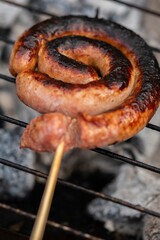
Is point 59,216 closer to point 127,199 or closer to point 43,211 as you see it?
point 127,199

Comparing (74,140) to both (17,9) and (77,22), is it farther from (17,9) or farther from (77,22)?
(17,9)

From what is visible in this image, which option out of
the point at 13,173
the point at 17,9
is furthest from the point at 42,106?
the point at 17,9

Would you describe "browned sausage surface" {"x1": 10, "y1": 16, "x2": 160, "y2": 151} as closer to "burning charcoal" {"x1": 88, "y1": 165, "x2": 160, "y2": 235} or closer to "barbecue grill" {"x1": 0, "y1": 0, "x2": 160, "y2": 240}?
"barbecue grill" {"x1": 0, "y1": 0, "x2": 160, "y2": 240}

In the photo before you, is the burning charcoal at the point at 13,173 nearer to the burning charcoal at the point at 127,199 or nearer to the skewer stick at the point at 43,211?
the burning charcoal at the point at 127,199

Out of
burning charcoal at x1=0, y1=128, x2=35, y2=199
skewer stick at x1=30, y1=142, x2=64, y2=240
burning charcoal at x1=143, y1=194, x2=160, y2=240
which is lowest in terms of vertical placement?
skewer stick at x1=30, y1=142, x2=64, y2=240

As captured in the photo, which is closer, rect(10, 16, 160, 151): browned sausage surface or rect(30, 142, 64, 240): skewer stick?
rect(30, 142, 64, 240): skewer stick

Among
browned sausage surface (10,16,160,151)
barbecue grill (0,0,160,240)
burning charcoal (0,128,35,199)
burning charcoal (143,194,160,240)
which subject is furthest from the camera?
burning charcoal (0,128,35,199)

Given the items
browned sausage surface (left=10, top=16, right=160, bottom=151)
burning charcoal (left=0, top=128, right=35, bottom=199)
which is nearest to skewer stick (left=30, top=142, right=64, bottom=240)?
browned sausage surface (left=10, top=16, right=160, bottom=151)

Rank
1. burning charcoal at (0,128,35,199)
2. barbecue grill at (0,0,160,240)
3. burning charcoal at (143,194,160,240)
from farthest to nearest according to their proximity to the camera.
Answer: burning charcoal at (0,128,35,199) < barbecue grill at (0,0,160,240) < burning charcoal at (143,194,160,240)
